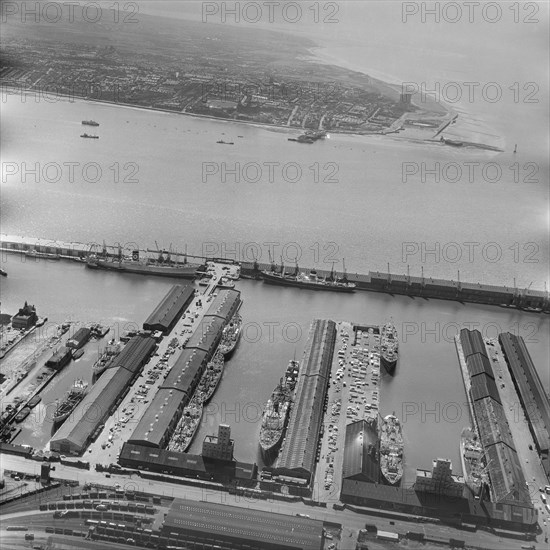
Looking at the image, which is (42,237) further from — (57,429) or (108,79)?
(108,79)

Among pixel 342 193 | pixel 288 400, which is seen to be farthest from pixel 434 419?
pixel 342 193

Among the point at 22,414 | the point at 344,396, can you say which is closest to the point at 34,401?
the point at 22,414

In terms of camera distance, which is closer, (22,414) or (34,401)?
(22,414)

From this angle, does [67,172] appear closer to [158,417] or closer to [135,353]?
[135,353]

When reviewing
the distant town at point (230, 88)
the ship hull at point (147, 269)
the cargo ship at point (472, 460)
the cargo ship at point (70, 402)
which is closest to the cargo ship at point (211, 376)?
the cargo ship at point (70, 402)

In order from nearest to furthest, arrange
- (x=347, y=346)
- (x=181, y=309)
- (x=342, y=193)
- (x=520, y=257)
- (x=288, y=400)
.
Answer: (x=288, y=400) → (x=347, y=346) → (x=181, y=309) → (x=520, y=257) → (x=342, y=193)

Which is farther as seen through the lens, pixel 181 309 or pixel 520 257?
pixel 520 257

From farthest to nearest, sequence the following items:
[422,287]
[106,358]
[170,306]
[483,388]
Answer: [422,287]
[170,306]
[106,358]
[483,388]
